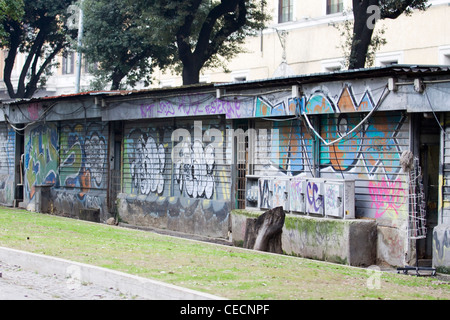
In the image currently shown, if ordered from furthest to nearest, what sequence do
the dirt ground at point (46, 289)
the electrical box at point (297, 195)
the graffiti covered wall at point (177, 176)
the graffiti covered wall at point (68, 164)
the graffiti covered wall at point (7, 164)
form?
the graffiti covered wall at point (7, 164) < the graffiti covered wall at point (68, 164) < the graffiti covered wall at point (177, 176) < the electrical box at point (297, 195) < the dirt ground at point (46, 289)

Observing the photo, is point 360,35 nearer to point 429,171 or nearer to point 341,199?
point 429,171

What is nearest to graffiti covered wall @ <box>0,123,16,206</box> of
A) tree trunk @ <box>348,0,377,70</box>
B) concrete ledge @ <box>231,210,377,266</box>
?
tree trunk @ <box>348,0,377,70</box>

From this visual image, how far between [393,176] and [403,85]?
190 cm

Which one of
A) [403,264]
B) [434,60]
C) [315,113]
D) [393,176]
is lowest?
[403,264]

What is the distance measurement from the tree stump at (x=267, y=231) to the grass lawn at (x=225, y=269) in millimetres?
591

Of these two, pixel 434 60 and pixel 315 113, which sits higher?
pixel 434 60

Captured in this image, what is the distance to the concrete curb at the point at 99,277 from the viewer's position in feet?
27.4

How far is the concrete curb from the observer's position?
27.4 feet

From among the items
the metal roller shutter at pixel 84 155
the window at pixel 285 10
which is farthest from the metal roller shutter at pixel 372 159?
the window at pixel 285 10

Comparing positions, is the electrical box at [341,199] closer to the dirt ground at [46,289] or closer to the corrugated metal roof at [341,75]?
the corrugated metal roof at [341,75]

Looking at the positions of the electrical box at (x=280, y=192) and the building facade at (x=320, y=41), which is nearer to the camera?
the electrical box at (x=280, y=192)

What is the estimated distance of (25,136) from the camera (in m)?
26.4
